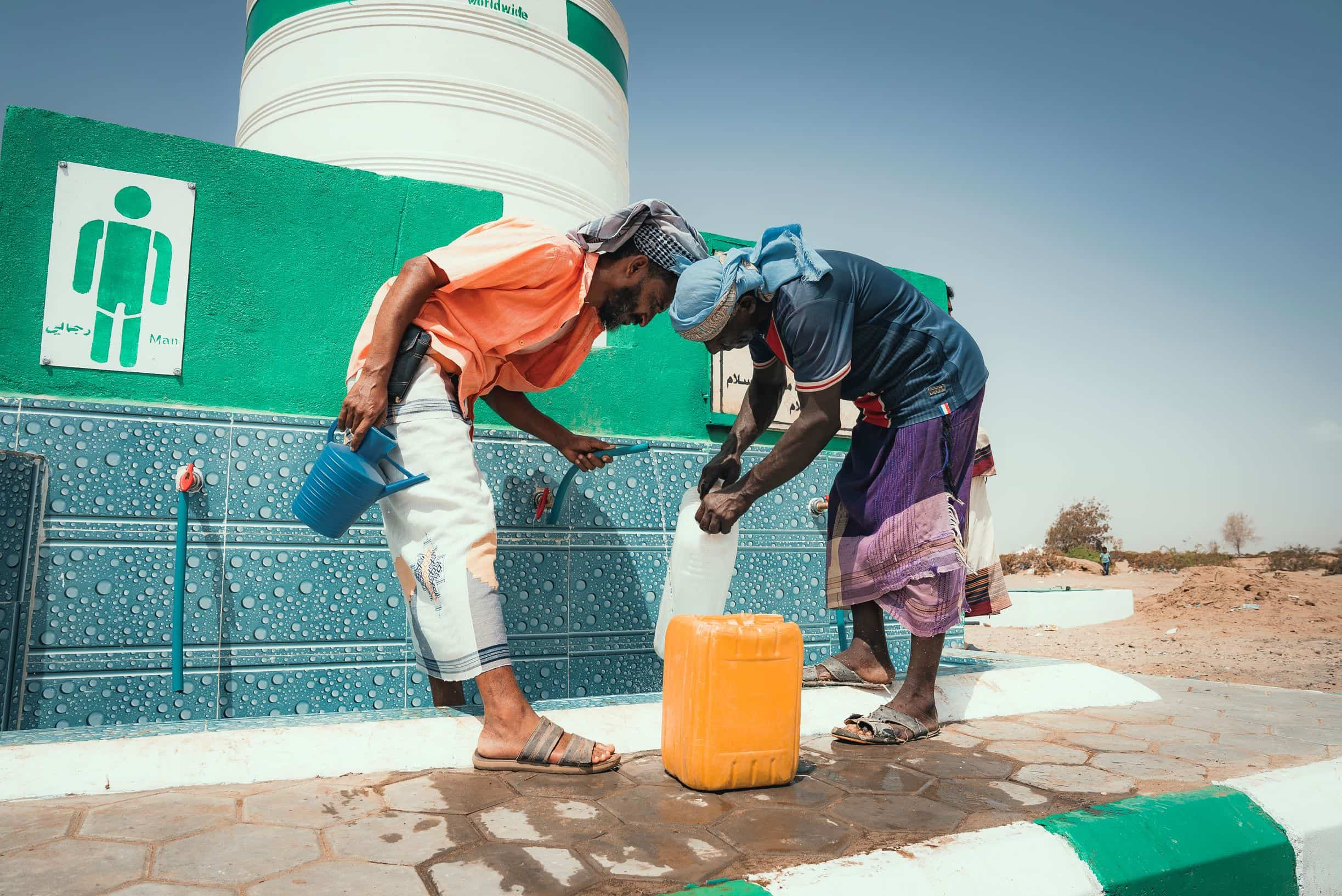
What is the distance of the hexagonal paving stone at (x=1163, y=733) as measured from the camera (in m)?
2.75

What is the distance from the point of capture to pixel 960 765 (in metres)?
2.36

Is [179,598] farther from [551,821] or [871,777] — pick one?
[871,777]

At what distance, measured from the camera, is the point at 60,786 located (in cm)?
185

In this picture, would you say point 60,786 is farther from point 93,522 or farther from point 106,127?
point 106,127

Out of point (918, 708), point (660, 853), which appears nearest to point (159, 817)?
point (660, 853)

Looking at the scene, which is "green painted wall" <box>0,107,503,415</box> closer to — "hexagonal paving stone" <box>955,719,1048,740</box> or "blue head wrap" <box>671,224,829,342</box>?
"blue head wrap" <box>671,224,829,342</box>

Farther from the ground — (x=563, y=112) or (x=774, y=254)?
(x=563, y=112)

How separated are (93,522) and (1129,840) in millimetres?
3167

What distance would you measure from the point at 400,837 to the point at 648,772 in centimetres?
78

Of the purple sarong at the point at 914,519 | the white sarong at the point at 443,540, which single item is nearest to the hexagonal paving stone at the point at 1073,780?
the purple sarong at the point at 914,519

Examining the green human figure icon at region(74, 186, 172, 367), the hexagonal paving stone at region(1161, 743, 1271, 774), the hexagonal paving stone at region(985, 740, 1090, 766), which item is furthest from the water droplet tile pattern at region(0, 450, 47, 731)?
the hexagonal paving stone at region(1161, 743, 1271, 774)

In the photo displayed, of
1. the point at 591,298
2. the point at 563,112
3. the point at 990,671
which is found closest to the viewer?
the point at 591,298

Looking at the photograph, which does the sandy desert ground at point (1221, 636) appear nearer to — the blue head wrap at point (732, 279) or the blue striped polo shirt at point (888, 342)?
the blue striped polo shirt at point (888, 342)

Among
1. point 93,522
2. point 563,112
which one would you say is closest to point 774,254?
point 93,522
